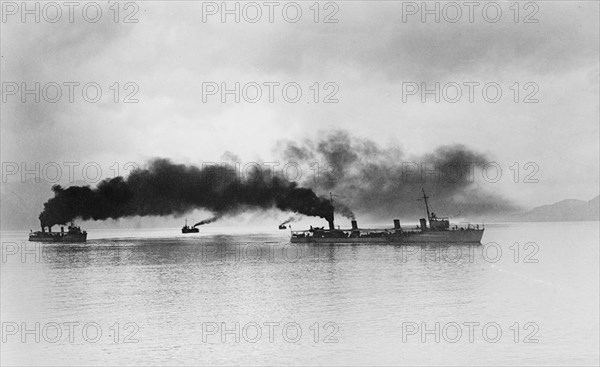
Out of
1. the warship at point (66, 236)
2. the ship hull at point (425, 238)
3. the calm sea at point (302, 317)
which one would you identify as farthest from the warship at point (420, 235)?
the warship at point (66, 236)

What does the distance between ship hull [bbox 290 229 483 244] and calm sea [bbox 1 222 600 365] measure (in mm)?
27367

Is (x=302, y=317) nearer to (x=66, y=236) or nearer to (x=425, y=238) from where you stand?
(x=425, y=238)

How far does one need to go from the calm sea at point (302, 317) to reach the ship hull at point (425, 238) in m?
27.4

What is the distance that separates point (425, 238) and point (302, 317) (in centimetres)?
4891

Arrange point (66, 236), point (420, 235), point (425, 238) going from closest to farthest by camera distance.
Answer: point (425, 238)
point (420, 235)
point (66, 236)

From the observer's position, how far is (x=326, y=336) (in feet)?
66.7

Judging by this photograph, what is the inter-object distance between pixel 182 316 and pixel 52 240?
7469cm

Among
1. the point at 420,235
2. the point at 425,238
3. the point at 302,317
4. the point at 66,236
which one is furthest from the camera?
the point at 66,236

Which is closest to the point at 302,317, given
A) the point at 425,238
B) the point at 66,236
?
the point at 425,238

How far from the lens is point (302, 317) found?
77.3ft

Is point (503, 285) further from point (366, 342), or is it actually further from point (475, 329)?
point (366, 342)

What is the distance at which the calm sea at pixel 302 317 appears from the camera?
18703mm

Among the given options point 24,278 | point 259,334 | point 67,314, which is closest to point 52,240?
point 24,278

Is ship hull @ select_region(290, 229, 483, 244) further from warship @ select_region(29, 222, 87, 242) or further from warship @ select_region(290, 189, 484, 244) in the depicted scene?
warship @ select_region(29, 222, 87, 242)
